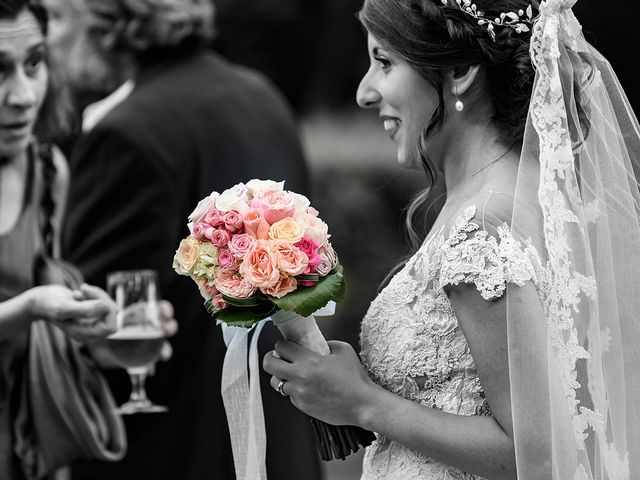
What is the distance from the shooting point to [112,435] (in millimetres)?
3574

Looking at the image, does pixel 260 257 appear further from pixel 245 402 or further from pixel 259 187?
pixel 245 402

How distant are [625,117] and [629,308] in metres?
0.46

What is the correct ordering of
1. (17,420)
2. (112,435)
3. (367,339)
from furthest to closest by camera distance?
1. (112,435)
2. (17,420)
3. (367,339)

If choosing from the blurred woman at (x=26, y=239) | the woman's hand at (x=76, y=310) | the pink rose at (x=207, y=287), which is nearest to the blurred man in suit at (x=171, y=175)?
the blurred woman at (x=26, y=239)

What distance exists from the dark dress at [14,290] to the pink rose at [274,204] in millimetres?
1218

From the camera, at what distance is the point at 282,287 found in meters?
2.27

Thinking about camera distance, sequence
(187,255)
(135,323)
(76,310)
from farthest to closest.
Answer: (135,323) → (76,310) → (187,255)

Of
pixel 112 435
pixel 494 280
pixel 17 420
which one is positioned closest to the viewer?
pixel 494 280

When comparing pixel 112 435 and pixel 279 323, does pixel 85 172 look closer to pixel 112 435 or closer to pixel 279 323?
pixel 112 435

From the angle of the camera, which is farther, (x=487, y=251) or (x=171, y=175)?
(x=171, y=175)

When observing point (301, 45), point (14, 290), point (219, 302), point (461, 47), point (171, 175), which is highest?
point (461, 47)

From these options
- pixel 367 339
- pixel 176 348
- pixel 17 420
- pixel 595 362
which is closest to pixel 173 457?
pixel 176 348

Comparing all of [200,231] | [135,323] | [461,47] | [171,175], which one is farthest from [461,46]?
[171,175]

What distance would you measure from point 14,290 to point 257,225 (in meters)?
1.33
